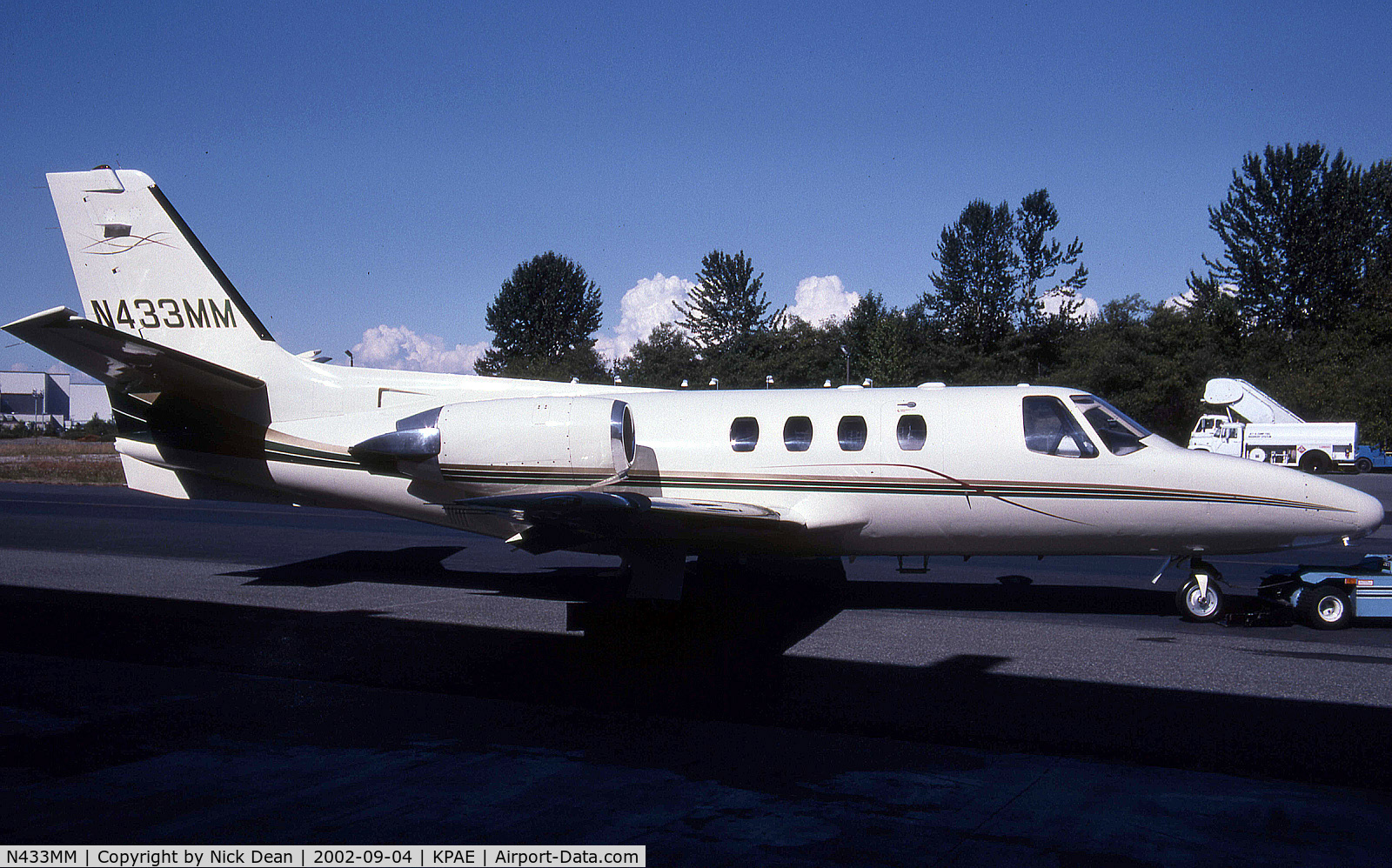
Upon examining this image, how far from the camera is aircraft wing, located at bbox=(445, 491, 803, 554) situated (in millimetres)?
8070

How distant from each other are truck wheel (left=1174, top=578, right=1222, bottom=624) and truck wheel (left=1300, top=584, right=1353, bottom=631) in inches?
33.0

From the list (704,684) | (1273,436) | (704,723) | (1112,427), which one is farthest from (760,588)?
(1273,436)

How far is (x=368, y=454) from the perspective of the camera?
447 inches

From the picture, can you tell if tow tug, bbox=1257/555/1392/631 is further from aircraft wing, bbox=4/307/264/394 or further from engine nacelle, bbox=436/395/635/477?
aircraft wing, bbox=4/307/264/394

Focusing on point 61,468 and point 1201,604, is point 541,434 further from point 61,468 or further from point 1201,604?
point 61,468

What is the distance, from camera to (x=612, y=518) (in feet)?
27.8

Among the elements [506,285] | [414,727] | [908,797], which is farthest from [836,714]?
[506,285]

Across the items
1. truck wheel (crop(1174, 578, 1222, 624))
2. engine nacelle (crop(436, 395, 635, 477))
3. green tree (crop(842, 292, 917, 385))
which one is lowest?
truck wheel (crop(1174, 578, 1222, 624))

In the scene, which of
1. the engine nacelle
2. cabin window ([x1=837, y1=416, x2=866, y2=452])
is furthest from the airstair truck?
the engine nacelle

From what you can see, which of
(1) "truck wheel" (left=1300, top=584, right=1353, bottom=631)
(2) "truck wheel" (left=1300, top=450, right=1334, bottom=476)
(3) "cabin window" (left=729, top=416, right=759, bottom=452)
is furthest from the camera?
(2) "truck wheel" (left=1300, top=450, right=1334, bottom=476)

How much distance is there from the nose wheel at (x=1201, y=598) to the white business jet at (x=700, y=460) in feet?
0.07

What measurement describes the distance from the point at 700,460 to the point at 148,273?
7.91 meters

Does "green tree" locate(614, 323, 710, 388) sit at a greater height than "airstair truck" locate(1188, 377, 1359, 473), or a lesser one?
greater

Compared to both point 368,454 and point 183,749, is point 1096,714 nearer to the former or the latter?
point 183,749
